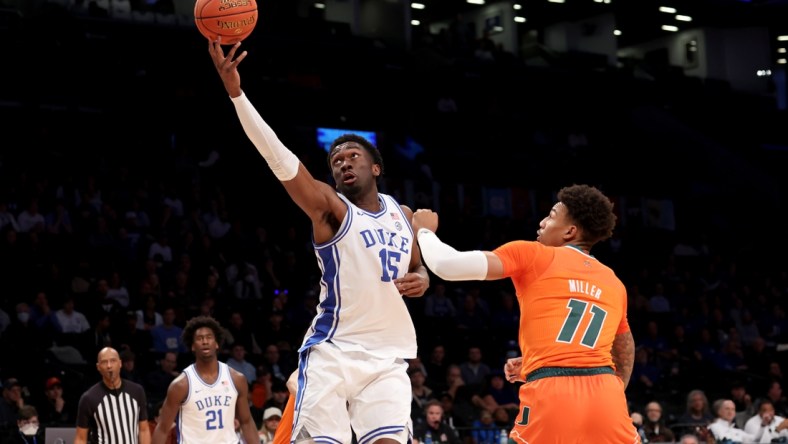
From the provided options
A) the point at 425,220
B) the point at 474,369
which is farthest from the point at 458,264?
the point at 474,369

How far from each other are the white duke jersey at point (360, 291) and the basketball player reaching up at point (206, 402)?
13.8 feet

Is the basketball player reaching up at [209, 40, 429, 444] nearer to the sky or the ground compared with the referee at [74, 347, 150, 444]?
nearer to the sky

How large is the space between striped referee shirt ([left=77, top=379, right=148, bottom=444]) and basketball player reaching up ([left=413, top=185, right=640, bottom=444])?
588 centimetres

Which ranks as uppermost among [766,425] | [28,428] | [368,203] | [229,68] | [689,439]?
[229,68]

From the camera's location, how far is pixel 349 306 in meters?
5.66

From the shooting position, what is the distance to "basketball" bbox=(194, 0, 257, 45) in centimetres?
599

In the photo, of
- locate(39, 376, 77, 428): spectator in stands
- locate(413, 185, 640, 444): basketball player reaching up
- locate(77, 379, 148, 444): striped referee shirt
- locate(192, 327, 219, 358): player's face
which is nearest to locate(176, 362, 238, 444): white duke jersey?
locate(192, 327, 219, 358): player's face

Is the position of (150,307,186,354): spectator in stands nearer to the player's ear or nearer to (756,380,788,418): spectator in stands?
(756,380,788,418): spectator in stands

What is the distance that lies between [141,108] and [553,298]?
1634cm

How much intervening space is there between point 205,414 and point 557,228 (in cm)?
516

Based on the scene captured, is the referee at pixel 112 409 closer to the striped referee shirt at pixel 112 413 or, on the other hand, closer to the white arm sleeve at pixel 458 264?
the striped referee shirt at pixel 112 413

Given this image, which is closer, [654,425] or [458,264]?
[458,264]

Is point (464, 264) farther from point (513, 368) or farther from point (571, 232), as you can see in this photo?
point (513, 368)

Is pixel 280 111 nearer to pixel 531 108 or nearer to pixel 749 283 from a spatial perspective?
pixel 531 108
